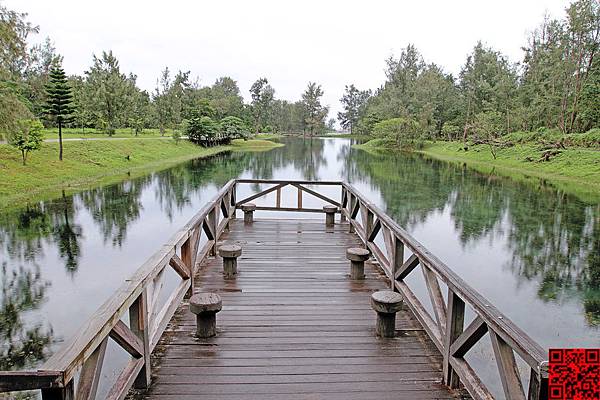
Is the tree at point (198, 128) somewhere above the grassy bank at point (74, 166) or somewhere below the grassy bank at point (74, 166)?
above

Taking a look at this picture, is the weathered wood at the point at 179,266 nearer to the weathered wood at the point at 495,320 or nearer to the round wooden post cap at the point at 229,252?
the round wooden post cap at the point at 229,252

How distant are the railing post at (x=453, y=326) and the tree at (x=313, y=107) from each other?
83.7 metres

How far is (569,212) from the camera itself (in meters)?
14.2

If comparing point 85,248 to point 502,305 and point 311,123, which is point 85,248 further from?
point 311,123

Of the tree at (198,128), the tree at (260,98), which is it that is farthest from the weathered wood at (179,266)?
the tree at (260,98)

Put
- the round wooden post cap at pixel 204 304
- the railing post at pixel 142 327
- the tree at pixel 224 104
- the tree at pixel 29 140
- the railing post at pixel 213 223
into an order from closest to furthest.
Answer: the railing post at pixel 142 327
the round wooden post cap at pixel 204 304
the railing post at pixel 213 223
the tree at pixel 29 140
the tree at pixel 224 104

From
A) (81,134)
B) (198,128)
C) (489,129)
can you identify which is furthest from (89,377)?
(198,128)

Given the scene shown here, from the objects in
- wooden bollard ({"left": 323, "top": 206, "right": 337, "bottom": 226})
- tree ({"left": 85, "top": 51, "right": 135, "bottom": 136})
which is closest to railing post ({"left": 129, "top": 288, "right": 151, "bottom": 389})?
wooden bollard ({"left": 323, "top": 206, "right": 337, "bottom": 226})

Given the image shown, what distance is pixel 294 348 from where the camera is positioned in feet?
12.5

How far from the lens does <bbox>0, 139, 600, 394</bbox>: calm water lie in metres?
6.06

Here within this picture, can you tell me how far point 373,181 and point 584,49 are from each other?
68.3ft

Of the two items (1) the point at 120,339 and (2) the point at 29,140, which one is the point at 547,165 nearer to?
(2) the point at 29,140

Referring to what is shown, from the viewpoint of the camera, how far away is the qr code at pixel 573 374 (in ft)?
6.56

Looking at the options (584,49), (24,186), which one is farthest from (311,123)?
(24,186)
